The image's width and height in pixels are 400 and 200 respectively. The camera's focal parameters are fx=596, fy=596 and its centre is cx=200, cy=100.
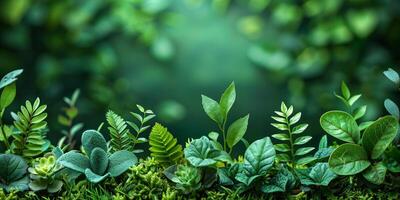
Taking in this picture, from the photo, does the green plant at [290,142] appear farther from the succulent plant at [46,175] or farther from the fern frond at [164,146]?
the succulent plant at [46,175]

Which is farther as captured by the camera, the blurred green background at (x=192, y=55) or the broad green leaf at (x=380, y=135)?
the blurred green background at (x=192, y=55)

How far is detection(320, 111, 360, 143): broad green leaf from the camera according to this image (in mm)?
848

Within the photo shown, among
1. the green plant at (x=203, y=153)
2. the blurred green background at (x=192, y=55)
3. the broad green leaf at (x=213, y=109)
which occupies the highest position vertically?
the broad green leaf at (x=213, y=109)

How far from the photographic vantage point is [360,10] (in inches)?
111

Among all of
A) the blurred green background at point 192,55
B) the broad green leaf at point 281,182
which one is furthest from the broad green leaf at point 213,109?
the blurred green background at point 192,55

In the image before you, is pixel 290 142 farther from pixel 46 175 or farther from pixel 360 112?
pixel 46 175

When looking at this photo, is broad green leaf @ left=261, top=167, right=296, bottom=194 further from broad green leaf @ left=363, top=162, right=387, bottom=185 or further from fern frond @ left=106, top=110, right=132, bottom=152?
fern frond @ left=106, top=110, right=132, bottom=152

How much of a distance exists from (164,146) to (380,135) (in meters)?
0.31

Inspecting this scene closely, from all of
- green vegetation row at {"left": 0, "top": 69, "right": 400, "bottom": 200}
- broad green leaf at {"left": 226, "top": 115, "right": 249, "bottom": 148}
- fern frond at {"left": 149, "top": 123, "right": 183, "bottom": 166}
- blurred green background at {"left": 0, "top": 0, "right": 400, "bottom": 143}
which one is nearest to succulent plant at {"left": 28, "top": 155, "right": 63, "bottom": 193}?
green vegetation row at {"left": 0, "top": 69, "right": 400, "bottom": 200}

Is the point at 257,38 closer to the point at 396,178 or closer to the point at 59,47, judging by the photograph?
the point at 59,47

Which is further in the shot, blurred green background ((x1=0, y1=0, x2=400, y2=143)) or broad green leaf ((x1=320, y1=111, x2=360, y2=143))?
blurred green background ((x1=0, y1=0, x2=400, y2=143))

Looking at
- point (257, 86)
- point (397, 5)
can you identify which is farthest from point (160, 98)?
point (397, 5)

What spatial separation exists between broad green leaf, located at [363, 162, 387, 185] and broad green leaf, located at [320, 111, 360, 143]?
5 cm

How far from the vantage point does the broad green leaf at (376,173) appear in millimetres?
829
